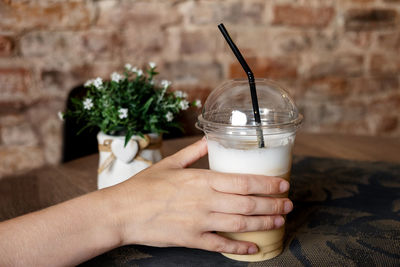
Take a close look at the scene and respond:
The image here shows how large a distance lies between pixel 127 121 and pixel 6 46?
2.72 ft

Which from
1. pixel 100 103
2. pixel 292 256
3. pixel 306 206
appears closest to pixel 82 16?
pixel 100 103

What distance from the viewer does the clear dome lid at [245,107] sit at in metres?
0.67

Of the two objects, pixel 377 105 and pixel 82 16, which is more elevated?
pixel 82 16

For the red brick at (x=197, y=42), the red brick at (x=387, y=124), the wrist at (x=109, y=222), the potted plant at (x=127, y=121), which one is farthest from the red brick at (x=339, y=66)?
the wrist at (x=109, y=222)

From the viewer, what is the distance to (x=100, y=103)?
2.85 feet

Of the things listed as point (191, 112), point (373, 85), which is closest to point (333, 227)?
point (191, 112)

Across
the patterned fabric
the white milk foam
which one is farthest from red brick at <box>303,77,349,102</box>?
the white milk foam

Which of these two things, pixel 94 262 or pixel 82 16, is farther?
pixel 82 16

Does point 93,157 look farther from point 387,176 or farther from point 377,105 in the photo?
point 377,105

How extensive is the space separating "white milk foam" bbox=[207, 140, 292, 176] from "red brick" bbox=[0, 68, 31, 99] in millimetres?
1063

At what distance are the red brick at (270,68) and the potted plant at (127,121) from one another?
875 millimetres

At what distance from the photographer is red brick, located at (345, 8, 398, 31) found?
1.91 meters

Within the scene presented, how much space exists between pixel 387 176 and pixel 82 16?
44.8 inches

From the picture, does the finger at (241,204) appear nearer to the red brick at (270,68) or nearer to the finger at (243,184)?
the finger at (243,184)
